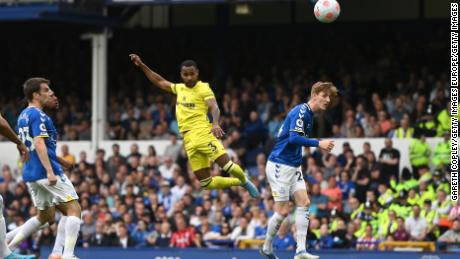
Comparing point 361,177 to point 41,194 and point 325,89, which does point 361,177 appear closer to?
point 325,89

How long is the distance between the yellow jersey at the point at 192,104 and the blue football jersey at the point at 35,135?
2575mm

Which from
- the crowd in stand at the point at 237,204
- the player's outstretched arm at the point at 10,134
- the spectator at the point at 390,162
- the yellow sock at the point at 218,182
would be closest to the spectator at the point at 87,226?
the crowd in stand at the point at 237,204

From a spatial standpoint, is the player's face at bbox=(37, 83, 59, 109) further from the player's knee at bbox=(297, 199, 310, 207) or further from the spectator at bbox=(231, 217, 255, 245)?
the spectator at bbox=(231, 217, 255, 245)

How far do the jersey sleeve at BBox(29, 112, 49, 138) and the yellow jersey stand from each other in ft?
9.11

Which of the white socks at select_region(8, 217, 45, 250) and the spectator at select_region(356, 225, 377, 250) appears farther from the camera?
the spectator at select_region(356, 225, 377, 250)

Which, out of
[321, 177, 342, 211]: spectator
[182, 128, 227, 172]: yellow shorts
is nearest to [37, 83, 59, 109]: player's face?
[182, 128, 227, 172]: yellow shorts

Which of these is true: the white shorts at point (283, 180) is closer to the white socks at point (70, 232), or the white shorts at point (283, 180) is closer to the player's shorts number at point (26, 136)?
the white socks at point (70, 232)

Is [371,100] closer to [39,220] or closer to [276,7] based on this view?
[276,7]

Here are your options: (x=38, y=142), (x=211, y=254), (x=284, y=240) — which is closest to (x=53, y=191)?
(x=38, y=142)

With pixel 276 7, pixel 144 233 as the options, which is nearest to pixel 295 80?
pixel 276 7

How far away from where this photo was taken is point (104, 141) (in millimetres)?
28984

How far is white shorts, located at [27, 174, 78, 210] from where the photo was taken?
15.8 metres

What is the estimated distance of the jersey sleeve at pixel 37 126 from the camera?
614 inches

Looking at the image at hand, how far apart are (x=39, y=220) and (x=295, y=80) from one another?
511 inches
